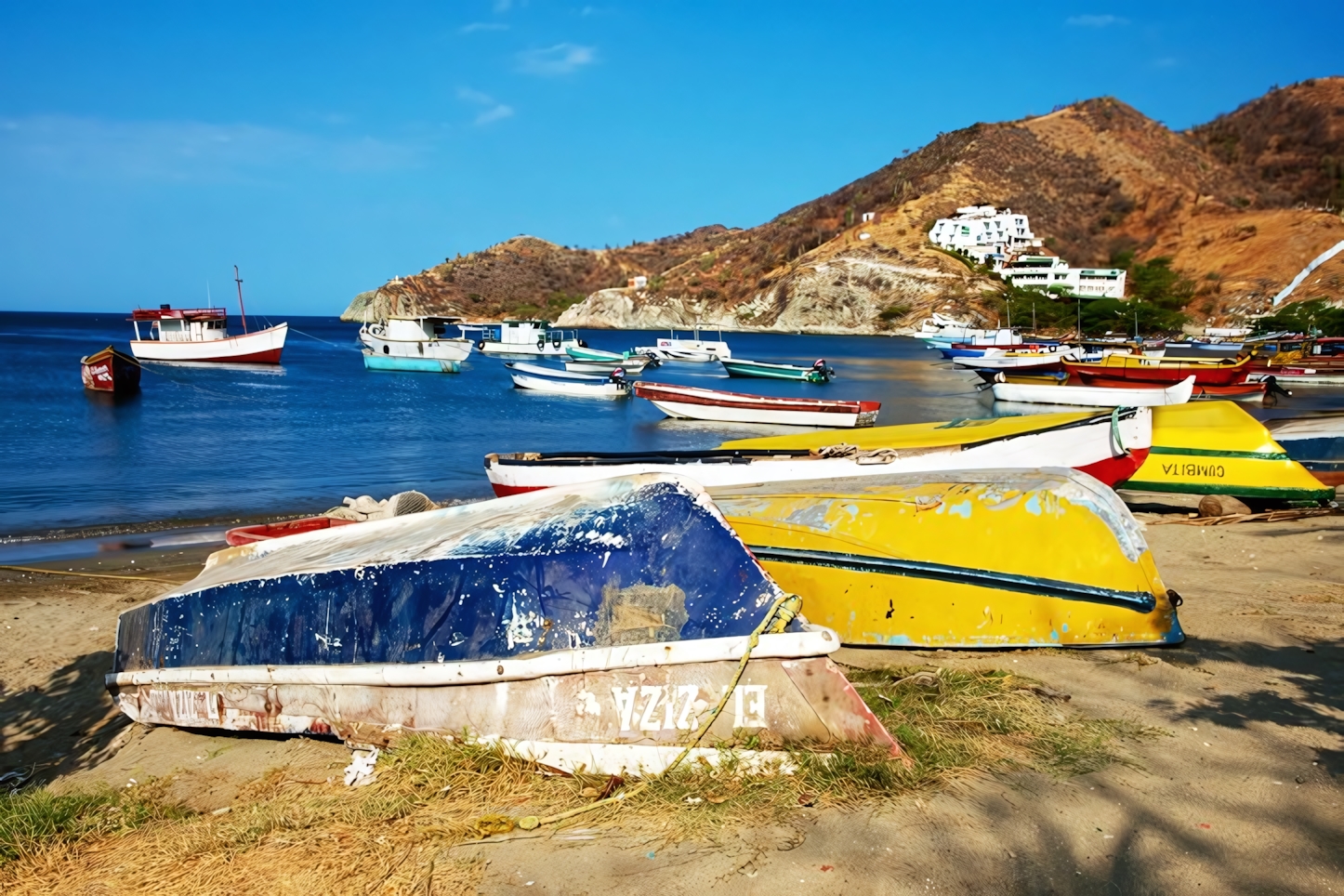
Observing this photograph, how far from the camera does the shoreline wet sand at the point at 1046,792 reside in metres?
3.61

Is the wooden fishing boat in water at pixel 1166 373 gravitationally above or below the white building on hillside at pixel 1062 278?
below

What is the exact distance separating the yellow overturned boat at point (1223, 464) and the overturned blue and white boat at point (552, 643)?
9404 millimetres

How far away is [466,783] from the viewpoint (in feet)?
14.7

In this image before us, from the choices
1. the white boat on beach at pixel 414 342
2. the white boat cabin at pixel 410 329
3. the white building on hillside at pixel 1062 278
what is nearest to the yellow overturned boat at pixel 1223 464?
the white boat on beach at pixel 414 342

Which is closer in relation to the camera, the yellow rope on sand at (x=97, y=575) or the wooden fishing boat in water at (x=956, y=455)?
the wooden fishing boat in water at (x=956, y=455)

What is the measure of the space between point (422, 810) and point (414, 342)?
176 ft

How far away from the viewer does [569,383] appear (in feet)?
137

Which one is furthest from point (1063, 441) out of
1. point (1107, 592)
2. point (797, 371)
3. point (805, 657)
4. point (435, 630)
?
point (797, 371)

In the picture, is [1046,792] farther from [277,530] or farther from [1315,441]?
[1315,441]

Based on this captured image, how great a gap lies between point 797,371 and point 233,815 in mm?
42383

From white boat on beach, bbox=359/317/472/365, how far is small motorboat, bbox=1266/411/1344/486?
4549cm

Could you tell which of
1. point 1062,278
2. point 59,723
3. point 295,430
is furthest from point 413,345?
point 1062,278

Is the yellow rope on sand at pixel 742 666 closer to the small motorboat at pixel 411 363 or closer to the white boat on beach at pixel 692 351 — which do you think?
the small motorboat at pixel 411 363

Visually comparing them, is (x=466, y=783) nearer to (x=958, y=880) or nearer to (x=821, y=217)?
(x=958, y=880)
